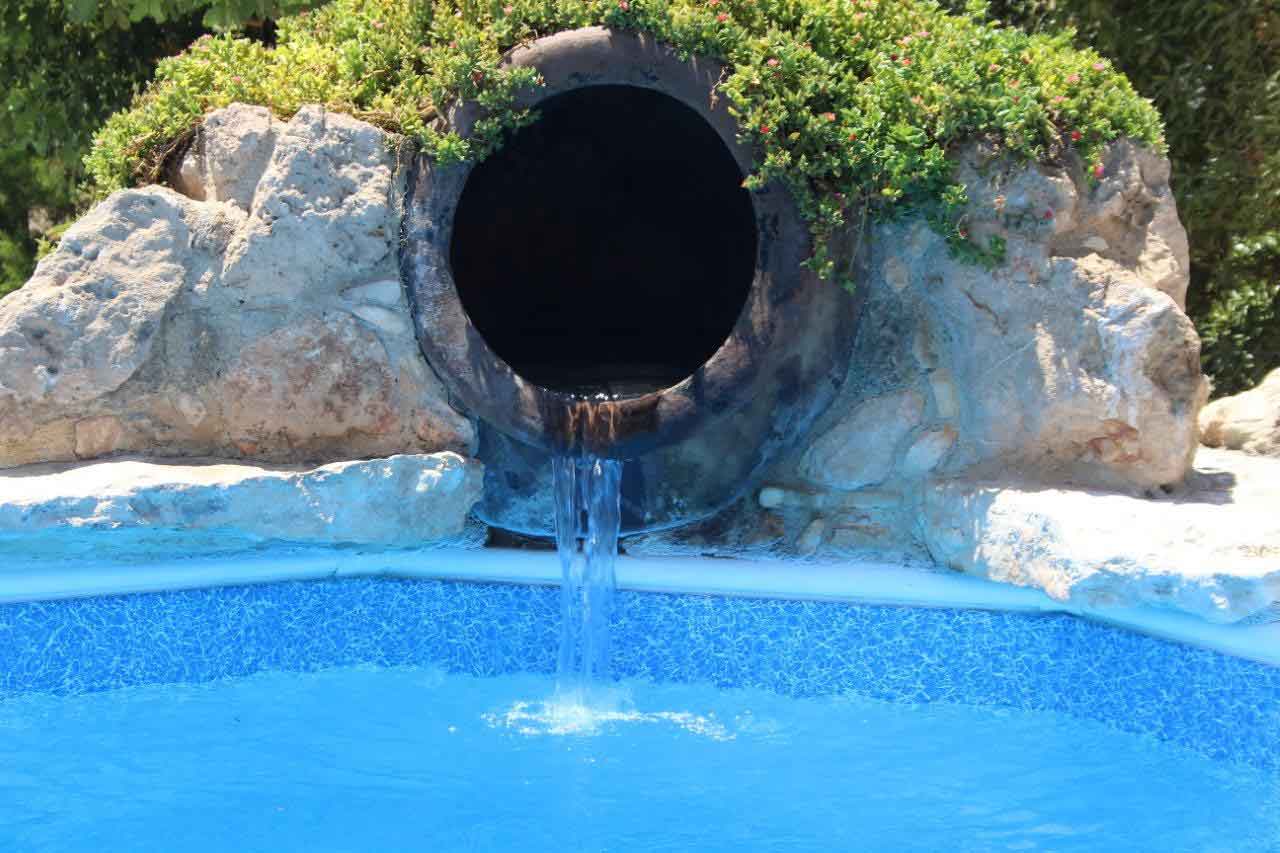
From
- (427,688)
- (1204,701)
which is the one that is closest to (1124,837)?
(1204,701)

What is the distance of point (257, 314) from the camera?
177 inches

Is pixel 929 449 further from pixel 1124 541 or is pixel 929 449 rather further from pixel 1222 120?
pixel 1222 120

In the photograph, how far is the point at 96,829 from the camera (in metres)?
3.45

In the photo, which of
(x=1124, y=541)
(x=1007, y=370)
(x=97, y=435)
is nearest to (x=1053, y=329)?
(x=1007, y=370)

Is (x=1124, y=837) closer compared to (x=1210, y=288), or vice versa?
(x=1124, y=837)

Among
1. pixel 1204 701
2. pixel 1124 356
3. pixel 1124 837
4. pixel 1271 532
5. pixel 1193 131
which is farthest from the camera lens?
pixel 1193 131

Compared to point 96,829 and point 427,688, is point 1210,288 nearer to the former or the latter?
point 427,688

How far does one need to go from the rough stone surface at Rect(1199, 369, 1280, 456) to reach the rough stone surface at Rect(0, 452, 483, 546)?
2.95m

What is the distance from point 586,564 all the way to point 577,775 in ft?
3.24

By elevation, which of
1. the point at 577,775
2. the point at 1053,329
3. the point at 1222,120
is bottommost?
the point at 577,775

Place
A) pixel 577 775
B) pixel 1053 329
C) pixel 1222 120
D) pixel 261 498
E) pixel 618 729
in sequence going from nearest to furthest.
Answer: pixel 577 775
pixel 618 729
pixel 261 498
pixel 1053 329
pixel 1222 120

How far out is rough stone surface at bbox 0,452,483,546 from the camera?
4121 millimetres

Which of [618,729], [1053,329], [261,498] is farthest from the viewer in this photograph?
[1053,329]

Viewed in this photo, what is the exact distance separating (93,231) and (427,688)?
6.15 feet
